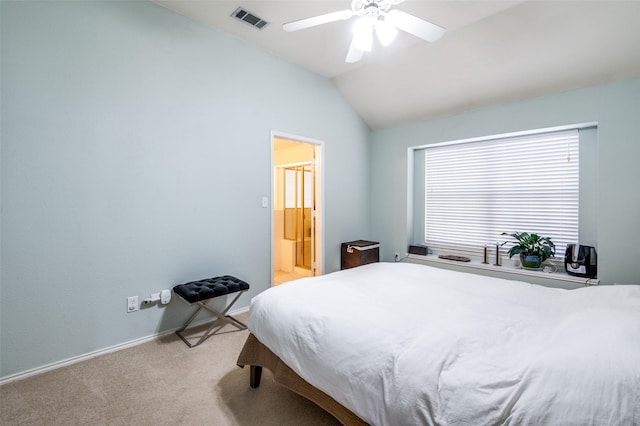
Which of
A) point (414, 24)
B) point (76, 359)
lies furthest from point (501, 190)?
point (76, 359)

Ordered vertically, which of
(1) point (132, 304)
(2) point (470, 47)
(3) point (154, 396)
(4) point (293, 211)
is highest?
(2) point (470, 47)

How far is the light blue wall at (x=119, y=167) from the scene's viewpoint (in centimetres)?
200

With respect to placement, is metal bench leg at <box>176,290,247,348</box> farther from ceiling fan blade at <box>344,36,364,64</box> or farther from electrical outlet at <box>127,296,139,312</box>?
ceiling fan blade at <box>344,36,364,64</box>

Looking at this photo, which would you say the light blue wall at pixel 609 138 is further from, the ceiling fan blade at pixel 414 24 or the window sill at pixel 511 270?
the ceiling fan blade at pixel 414 24

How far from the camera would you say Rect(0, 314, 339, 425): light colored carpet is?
1.63 m

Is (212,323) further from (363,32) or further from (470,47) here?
(470,47)

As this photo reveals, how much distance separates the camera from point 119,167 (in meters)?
2.38

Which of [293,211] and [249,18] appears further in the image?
[293,211]

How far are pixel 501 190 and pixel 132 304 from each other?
4.09 metres

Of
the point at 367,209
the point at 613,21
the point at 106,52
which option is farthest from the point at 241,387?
the point at 613,21

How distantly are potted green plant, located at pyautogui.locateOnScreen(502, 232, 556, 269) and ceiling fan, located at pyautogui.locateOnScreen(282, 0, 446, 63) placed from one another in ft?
8.08

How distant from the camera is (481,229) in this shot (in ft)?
12.6

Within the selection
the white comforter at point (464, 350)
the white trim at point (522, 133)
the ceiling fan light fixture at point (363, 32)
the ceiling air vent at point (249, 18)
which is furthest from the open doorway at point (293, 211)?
the white comforter at point (464, 350)

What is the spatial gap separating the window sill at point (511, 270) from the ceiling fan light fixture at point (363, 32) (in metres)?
2.80
